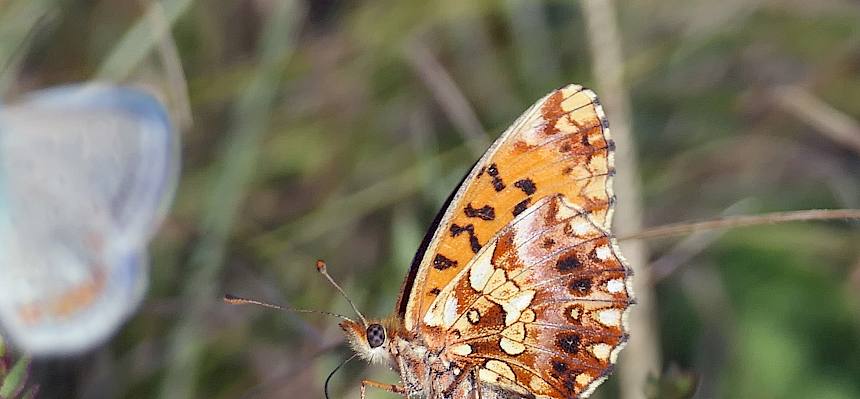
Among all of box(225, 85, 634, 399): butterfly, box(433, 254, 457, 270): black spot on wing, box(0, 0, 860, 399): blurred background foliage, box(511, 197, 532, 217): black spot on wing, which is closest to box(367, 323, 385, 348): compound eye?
box(225, 85, 634, 399): butterfly

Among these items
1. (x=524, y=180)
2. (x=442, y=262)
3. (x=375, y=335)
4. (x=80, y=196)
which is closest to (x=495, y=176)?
(x=524, y=180)

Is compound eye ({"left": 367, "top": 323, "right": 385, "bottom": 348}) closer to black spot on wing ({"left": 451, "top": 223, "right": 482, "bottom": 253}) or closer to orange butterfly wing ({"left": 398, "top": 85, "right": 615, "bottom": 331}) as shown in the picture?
orange butterfly wing ({"left": 398, "top": 85, "right": 615, "bottom": 331})

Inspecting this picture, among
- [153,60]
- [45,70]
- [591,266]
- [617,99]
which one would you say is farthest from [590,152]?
[45,70]

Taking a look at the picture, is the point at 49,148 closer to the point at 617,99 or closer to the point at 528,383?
the point at 528,383

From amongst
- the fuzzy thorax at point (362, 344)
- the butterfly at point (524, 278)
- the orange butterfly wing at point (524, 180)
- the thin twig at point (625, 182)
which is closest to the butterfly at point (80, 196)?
the butterfly at point (524, 278)

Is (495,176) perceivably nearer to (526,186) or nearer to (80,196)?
(526,186)

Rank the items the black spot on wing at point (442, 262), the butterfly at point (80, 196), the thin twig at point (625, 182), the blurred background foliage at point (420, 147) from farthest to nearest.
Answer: the blurred background foliage at point (420, 147) → the thin twig at point (625, 182) → the black spot on wing at point (442, 262) → the butterfly at point (80, 196)

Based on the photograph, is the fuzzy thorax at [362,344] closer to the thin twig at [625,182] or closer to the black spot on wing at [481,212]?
the black spot on wing at [481,212]
